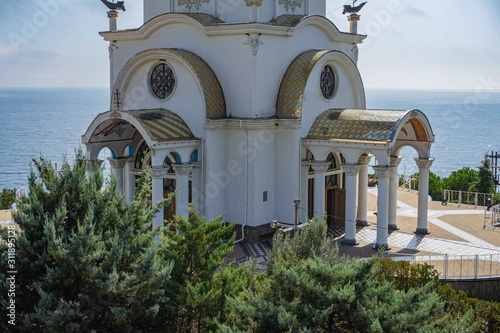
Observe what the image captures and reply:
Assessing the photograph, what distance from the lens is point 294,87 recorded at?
19.9 m

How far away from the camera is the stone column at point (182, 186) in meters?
19.0

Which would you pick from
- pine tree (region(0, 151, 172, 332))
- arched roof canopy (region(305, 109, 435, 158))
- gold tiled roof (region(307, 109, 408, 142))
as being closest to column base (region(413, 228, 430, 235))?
arched roof canopy (region(305, 109, 435, 158))

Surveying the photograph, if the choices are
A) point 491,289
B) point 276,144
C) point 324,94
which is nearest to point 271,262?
point 491,289

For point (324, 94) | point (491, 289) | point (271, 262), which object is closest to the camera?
point (271, 262)

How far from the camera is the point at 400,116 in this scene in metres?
19.2

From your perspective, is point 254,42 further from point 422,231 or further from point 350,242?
point 422,231

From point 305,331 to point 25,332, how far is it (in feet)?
13.6

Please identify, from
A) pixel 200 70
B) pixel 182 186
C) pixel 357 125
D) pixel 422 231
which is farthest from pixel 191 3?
pixel 422 231

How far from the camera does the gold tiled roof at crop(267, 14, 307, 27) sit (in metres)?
20.4

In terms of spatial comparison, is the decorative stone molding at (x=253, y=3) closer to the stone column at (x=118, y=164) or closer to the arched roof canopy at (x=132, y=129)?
the arched roof canopy at (x=132, y=129)

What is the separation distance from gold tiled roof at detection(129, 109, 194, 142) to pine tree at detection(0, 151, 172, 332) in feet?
24.3

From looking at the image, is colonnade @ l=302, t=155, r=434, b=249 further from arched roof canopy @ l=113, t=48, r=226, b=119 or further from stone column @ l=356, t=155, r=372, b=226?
arched roof canopy @ l=113, t=48, r=226, b=119

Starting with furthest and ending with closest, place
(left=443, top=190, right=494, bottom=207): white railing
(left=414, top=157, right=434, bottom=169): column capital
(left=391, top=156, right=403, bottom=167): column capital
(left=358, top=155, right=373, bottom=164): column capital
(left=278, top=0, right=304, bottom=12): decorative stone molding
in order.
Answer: (left=443, top=190, right=494, bottom=207): white railing
(left=358, top=155, right=373, bottom=164): column capital
(left=278, top=0, right=304, bottom=12): decorative stone molding
(left=391, top=156, right=403, bottom=167): column capital
(left=414, top=157, right=434, bottom=169): column capital

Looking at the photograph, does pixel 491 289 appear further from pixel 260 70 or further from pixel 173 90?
pixel 173 90
